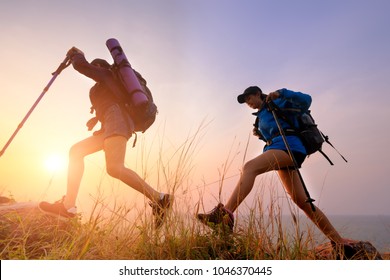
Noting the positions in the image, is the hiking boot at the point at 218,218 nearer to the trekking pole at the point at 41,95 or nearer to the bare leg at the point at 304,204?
the bare leg at the point at 304,204

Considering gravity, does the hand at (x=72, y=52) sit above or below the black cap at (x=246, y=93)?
above

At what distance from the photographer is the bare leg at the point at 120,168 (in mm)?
3025

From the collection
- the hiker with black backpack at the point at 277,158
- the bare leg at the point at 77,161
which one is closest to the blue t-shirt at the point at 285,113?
the hiker with black backpack at the point at 277,158

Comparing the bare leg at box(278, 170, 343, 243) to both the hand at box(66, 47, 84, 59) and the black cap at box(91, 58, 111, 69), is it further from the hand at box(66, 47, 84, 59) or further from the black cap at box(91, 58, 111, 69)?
the hand at box(66, 47, 84, 59)

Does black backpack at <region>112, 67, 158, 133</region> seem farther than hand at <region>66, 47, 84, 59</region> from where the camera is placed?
No

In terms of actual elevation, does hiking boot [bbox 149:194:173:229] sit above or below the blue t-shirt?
below

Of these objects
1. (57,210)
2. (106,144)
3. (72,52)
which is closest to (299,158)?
(106,144)

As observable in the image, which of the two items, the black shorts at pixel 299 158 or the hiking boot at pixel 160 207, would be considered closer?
the hiking boot at pixel 160 207

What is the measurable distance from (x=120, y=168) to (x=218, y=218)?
103cm

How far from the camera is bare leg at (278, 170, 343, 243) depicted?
3312mm

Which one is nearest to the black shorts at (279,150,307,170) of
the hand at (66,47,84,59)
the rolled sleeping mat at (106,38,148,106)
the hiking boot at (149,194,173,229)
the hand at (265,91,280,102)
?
the hand at (265,91,280,102)
